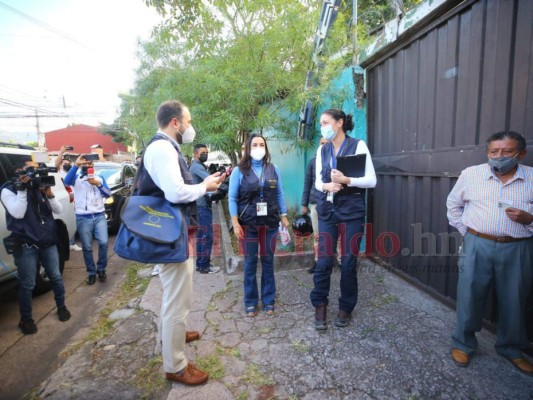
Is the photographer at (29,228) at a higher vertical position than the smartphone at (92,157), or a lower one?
lower

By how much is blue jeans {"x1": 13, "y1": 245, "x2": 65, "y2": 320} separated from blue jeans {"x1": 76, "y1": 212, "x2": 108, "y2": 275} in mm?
1046

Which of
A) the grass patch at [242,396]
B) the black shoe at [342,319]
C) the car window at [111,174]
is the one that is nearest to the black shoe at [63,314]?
the grass patch at [242,396]

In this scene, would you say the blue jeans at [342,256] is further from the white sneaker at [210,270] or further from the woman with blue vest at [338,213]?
the white sneaker at [210,270]

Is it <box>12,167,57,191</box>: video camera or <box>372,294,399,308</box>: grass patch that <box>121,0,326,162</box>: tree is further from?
<box>372,294,399,308</box>: grass patch

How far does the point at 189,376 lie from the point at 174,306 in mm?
558

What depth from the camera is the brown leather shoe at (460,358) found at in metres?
2.31

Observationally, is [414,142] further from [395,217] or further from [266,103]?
[266,103]

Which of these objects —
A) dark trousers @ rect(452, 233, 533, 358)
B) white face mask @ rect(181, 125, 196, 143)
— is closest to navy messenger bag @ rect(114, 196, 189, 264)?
white face mask @ rect(181, 125, 196, 143)

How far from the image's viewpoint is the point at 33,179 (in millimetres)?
3088

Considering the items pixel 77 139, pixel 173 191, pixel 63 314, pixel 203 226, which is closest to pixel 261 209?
pixel 173 191

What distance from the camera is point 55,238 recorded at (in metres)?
3.29

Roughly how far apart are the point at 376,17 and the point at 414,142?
207 inches

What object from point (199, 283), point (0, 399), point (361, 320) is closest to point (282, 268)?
point (199, 283)

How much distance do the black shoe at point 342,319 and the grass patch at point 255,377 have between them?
3.02ft
